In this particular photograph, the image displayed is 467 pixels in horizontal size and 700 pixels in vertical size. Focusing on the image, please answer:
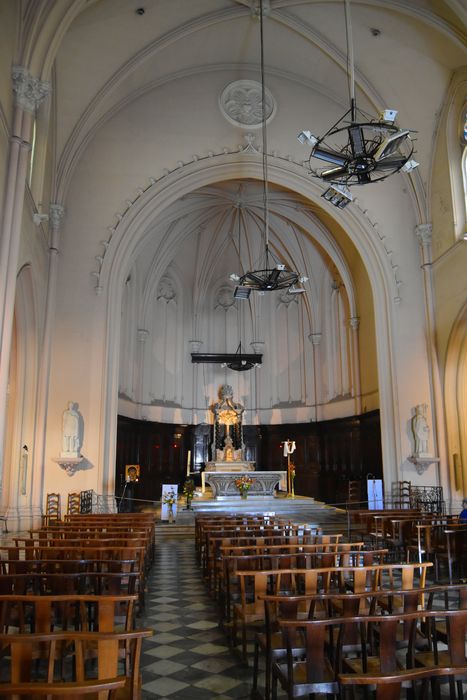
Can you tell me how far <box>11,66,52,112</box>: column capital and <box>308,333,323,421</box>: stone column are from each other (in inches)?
676

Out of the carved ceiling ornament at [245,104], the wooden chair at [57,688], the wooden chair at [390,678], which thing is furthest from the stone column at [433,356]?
the wooden chair at [57,688]

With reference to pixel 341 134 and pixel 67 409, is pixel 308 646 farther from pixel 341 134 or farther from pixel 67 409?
pixel 341 134

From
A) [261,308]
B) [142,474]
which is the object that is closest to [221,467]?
[142,474]

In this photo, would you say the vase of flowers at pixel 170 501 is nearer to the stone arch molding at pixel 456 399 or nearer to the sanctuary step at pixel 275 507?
the sanctuary step at pixel 275 507

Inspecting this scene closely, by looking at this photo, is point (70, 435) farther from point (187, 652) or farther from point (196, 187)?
point (187, 652)

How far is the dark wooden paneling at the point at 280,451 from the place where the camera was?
69.9 ft

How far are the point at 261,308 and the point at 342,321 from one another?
5.21 meters

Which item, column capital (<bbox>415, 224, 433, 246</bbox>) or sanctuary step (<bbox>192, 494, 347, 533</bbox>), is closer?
sanctuary step (<bbox>192, 494, 347, 533</bbox>)

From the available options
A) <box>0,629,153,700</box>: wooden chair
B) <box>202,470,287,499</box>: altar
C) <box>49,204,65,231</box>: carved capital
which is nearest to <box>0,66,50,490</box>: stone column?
<box>49,204,65,231</box>: carved capital

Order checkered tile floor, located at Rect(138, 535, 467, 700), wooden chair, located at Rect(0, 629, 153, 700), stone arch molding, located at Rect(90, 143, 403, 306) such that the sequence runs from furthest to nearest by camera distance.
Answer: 1. stone arch molding, located at Rect(90, 143, 403, 306)
2. checkered tile floor, located at Rect(138, 535, 467, 700)
3. wooden chair, located at Rect(0, 629, 153, 700)

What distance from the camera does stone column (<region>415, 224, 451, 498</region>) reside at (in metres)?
17.5

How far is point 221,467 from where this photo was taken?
71.5 feet

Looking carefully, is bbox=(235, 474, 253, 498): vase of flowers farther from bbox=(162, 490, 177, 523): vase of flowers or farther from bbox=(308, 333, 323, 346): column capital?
bbox=(308, 333, 323, 346): column capital

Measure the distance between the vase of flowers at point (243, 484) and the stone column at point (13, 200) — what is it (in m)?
10.0
